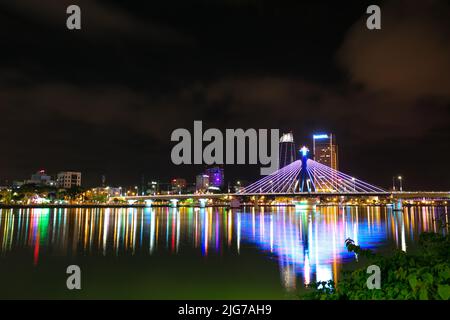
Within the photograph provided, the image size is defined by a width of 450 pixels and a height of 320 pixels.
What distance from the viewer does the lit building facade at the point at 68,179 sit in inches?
6546

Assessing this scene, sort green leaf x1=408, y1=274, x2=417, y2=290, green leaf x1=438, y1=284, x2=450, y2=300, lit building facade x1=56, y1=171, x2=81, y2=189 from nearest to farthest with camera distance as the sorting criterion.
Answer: green leaf x1=438, y1=284, x2=450, y2=300 → green leaf x1=408, y1=274, x2=417, y2=290 → lit building facade x1=56, y1=171, x2=81, y2=189

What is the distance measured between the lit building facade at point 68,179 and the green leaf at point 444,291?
573 ft

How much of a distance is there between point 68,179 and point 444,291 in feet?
583

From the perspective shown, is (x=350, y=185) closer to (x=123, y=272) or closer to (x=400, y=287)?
(x=123, y=272)

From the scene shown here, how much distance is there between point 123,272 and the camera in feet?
55.1

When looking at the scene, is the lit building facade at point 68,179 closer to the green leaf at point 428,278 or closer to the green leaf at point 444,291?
the green leaf at point 428,278

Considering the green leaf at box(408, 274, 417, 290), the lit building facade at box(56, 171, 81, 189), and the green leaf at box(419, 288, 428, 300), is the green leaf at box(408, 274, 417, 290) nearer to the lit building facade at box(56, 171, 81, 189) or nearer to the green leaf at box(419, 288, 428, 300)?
the green leaf at box(419, 288, 428, 300)

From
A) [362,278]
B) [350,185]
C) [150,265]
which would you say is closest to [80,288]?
[150,265]

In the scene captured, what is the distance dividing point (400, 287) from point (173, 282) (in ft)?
40.7

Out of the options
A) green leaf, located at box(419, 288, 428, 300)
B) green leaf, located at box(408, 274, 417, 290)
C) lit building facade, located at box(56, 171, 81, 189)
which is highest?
lit building facade, located at box(56, 171, 81, 189)

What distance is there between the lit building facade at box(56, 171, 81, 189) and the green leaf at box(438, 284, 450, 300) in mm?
174501

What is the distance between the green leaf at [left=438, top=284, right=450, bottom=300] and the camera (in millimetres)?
3396

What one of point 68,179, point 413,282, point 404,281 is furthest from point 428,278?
point 68,179

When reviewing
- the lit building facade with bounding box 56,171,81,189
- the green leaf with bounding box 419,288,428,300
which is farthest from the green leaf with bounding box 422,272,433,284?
the lit building facade with bounding box 56,171,81,189
